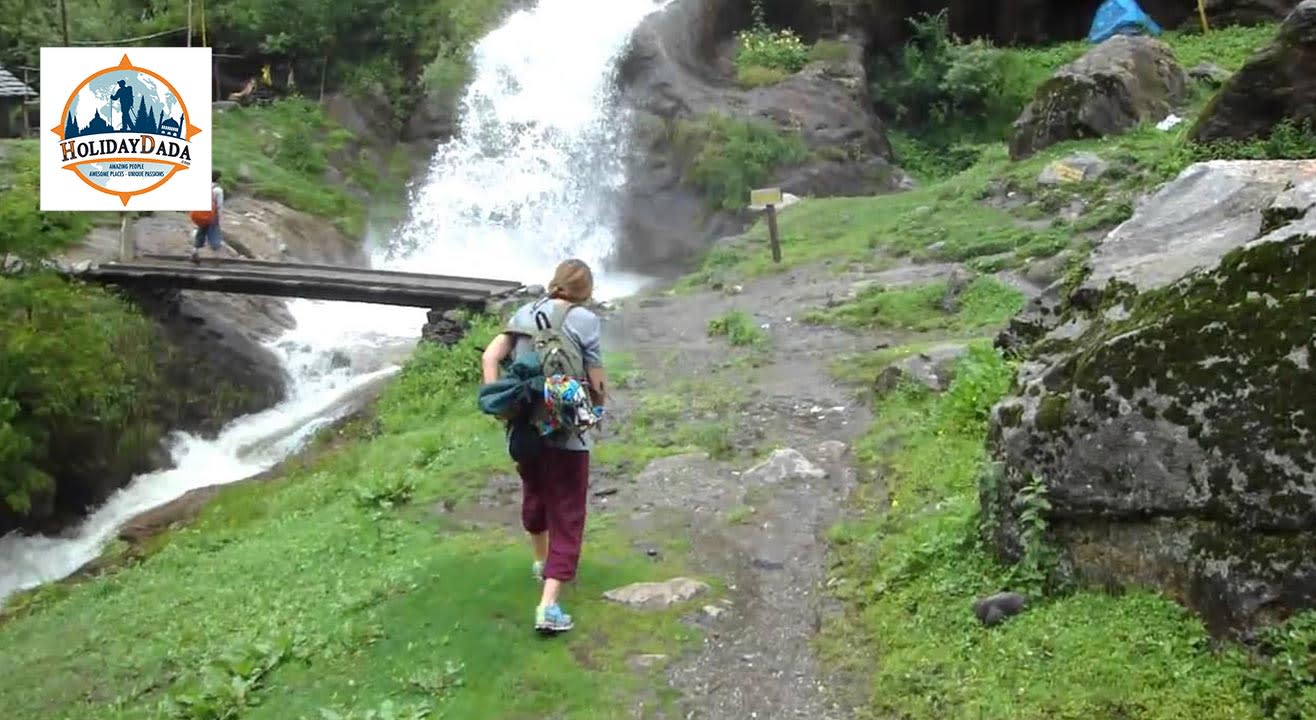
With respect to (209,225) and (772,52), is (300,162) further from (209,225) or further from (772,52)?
(772,52)

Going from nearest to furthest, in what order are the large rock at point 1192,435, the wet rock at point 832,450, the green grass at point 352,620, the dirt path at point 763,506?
the large rock at point 1192,435 < the dirt path at point 763,506 < the green grass at point 352,620 < the wet rock at point 832,450

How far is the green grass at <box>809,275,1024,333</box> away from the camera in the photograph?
13.0 m

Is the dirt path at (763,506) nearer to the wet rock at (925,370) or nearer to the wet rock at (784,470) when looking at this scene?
the wet rock at (784,470)

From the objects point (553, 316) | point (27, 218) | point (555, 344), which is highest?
point (27, 218)

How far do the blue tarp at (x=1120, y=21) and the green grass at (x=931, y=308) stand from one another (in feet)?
58.5

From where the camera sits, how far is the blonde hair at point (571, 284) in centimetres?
609

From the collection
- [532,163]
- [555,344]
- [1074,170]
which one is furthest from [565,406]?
[532,163]

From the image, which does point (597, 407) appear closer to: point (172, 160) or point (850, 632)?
point (850, 632)

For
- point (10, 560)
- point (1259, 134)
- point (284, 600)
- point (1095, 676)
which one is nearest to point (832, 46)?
point (1259, 134)

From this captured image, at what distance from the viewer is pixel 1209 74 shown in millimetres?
22875

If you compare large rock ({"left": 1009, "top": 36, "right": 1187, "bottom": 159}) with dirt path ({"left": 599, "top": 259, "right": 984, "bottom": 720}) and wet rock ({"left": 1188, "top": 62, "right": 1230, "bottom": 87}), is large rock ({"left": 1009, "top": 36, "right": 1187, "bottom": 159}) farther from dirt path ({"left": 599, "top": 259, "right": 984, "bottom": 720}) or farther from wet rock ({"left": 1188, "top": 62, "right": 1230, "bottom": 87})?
dirt path ({"left": 599, "top": 259, "right": 984, "bottom": 720})

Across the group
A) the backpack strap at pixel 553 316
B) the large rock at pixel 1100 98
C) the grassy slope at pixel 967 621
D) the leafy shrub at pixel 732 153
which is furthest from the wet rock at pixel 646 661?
the leafy shrub at pixel 732 153

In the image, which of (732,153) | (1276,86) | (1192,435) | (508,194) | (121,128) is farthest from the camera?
(508,194)
